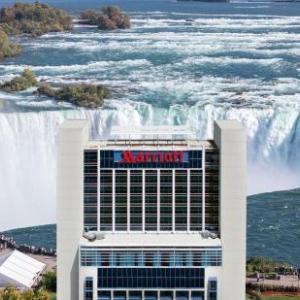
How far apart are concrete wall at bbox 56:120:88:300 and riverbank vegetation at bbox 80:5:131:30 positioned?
38431 mm

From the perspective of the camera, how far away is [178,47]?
2343 inches

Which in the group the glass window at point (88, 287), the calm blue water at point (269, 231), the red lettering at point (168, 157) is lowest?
the calm blue water at point (269, 231)

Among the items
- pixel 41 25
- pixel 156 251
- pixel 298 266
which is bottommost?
pixel 298 266

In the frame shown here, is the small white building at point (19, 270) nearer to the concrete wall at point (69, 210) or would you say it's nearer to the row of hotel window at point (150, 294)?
the concrete wall at point (69, 210)

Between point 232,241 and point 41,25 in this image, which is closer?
point 232,241

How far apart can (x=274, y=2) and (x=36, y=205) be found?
39.4 meters

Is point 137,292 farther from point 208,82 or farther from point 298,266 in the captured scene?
point 208,82

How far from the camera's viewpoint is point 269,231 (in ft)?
131

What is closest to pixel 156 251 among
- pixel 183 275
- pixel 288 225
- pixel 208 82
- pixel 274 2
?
pixel 183 275

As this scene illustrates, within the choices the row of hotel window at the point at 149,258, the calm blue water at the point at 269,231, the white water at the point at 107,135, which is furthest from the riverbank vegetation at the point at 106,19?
the row of hotel window at the point at 149,258

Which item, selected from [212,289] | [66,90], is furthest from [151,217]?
[66,90]

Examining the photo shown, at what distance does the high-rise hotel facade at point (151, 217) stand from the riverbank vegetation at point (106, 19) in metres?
37.4

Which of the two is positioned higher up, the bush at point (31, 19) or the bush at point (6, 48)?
the bush at point (31, 19)

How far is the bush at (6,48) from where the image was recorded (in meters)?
57.3
